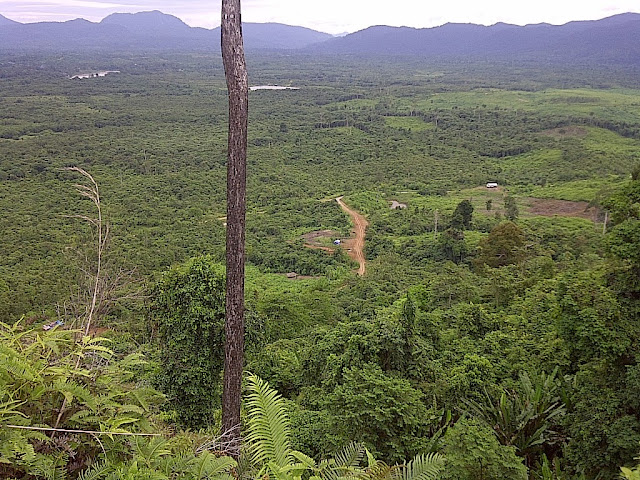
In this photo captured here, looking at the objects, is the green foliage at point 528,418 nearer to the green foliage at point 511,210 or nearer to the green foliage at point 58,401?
the green foliage at point 58,401

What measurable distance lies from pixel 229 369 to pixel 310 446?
225 centimetres

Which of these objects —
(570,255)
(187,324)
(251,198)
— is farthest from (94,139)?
(187,324)

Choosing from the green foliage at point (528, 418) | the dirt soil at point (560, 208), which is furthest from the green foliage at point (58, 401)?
the dirt soil at point (560, 208)

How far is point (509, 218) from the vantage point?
25.7 m

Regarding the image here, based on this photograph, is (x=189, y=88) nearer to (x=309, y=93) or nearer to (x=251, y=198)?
(x=309, y=93)

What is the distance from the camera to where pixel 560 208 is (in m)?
28.3

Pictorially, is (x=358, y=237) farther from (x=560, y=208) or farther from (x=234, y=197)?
(x=234, y=197)

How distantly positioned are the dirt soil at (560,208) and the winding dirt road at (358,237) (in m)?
9.29

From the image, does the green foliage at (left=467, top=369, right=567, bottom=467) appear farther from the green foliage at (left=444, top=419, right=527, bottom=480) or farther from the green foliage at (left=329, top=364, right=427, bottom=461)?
the green foliage at (left=444, top=419, right=527, bottom=480)

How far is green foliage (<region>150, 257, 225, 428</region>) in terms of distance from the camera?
256 inches

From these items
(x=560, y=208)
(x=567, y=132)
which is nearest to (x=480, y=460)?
(x=560, y=208)

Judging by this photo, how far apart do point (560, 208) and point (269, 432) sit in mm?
28995

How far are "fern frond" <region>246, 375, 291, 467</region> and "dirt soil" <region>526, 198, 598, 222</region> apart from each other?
26.7 meters

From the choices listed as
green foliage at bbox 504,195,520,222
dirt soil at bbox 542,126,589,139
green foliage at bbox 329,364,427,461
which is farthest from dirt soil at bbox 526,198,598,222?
green foliage at bbox 329,364,427,461
